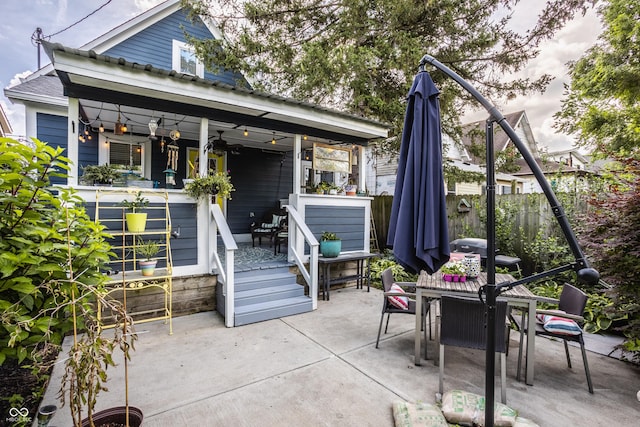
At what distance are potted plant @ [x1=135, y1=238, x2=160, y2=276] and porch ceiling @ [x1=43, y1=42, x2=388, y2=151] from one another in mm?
1915

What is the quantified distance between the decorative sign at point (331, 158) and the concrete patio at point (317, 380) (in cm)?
335

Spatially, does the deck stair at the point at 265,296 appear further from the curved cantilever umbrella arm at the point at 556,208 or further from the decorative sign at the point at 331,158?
the curved cantilever umbrella arm at the point at 556,208

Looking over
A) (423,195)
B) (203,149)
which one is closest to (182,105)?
(203,149)

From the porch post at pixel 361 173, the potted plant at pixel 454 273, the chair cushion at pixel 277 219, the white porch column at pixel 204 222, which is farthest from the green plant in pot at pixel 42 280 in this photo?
the chair cushion at pixel 277 219

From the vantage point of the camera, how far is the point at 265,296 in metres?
4.77

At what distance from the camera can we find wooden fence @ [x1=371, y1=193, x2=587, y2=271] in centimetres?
555

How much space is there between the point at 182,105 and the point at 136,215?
1775 mm

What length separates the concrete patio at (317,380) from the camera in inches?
95.0

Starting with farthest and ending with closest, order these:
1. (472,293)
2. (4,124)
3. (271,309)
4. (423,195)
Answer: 1. (4,124)
2. (271,309)
3. (472,293)
4. (423,195)

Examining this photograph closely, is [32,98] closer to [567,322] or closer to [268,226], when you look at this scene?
[268,226]

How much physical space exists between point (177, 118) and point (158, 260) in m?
2.43

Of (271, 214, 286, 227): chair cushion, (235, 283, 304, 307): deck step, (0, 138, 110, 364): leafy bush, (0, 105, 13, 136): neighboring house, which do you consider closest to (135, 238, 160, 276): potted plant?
(235, 283, 304, 307): deck step

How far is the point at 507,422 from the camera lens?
2248 mm

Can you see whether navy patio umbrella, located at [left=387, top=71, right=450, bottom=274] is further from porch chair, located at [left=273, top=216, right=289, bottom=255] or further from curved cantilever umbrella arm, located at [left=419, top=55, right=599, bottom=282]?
porch chair, located at [left=273, top=216, right=289, bottom=255]
